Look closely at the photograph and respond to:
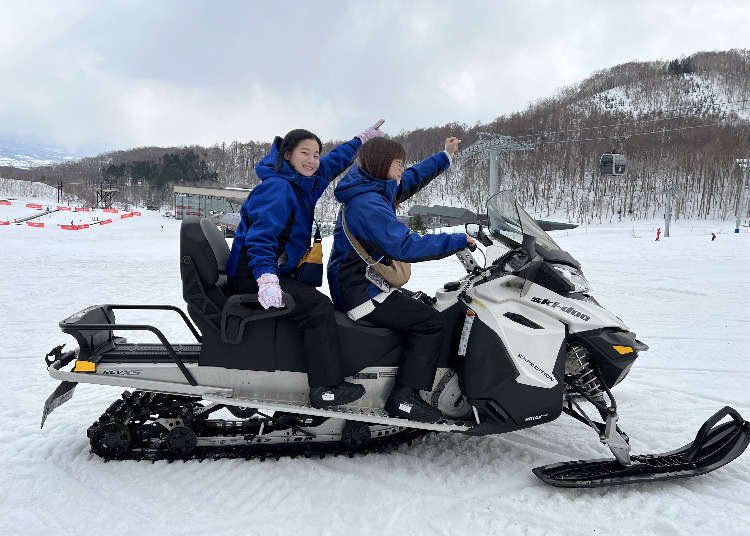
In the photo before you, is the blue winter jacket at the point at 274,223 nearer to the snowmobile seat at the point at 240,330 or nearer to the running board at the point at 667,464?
the snowmobile seat at the point at 240,330

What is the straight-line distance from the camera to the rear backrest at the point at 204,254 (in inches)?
114

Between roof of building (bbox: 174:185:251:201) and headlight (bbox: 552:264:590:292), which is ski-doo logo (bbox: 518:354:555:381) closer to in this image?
headlight (bbox: 552:264:590:292)

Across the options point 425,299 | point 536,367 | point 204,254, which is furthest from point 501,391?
point 204,254

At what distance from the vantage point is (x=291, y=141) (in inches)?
116

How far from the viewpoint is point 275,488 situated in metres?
2.78

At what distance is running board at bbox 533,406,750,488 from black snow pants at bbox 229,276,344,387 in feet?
4.25

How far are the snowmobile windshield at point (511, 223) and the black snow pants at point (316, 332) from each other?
1144mm

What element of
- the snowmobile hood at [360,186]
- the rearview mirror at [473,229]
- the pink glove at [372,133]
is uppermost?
the pink glove at [372,133]

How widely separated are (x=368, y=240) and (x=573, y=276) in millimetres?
1265

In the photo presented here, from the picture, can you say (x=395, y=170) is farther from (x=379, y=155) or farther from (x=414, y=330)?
(x=414, y=330)

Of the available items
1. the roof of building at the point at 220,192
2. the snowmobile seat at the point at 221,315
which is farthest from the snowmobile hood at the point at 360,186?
the roof of building at the point at 220,192

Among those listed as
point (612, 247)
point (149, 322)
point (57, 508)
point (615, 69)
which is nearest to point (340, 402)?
point (57, 508)

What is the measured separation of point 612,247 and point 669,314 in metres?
11.3

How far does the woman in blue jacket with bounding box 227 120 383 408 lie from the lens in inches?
108
